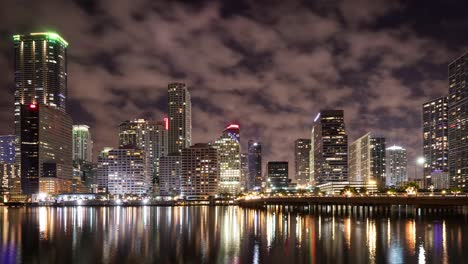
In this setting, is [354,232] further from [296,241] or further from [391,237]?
[296,241]

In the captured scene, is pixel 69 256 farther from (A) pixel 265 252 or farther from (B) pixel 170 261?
(A) pixel 265 252

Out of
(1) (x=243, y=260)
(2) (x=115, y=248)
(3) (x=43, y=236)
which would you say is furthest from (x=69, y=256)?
(3) (x=43, y=236)

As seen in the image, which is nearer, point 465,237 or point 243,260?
point 243,260

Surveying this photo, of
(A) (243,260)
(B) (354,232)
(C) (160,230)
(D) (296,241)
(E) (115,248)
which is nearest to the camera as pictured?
(A) (243,260)

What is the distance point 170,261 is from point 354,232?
38.9 meters

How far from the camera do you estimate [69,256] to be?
6016 centimetres

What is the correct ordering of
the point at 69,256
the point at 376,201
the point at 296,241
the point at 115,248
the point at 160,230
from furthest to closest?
the point at 376,201 < the point at 160,230 < the point at 296,241 < the point at 115,248 < the point at 69,256

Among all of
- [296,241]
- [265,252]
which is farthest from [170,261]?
[296,241]

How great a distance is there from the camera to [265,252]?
2420 inches

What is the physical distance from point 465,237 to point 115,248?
50482 mm

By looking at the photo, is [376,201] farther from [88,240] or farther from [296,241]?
[88,240]

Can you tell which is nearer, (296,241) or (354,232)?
(296,241)

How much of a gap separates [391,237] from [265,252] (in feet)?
77.6

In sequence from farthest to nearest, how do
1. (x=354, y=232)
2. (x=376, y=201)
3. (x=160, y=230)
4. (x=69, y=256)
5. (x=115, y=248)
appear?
(x=376, y=201), (x=160, y=230), (x=354, y=232), (x=115, y=248), (x=69, y=256)
